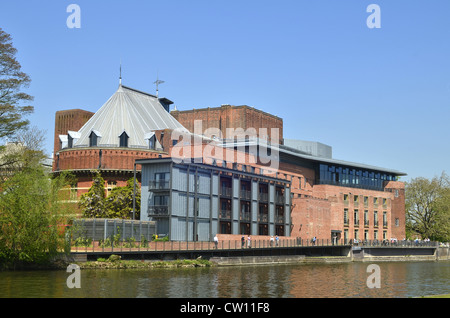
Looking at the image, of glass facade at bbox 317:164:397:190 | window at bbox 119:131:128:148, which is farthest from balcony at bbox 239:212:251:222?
glass facade at bbox 317:164:397:190

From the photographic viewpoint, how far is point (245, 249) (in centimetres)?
6309

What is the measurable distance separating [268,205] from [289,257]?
32.8ft

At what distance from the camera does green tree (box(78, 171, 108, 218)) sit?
229ft

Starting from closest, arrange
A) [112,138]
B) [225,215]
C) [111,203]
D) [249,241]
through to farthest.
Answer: [249,241] < [225,215] < [111,203] < [112,138]

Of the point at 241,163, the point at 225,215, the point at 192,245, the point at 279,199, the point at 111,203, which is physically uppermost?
the point at 241,163

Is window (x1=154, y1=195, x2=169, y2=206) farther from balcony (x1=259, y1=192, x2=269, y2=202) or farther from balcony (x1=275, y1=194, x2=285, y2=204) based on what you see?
balcony (x1=275, y1=194, x2=285, y2=204)

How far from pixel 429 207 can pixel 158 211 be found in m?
68.4

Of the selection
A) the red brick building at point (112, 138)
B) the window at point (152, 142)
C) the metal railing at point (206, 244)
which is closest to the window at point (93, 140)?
the red brick building at point (112, 138)

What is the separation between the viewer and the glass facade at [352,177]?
9769cm

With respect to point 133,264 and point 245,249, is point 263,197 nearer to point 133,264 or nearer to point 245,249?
point 245,249

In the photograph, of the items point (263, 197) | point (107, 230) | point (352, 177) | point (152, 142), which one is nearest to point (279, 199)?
point (263, 197)
